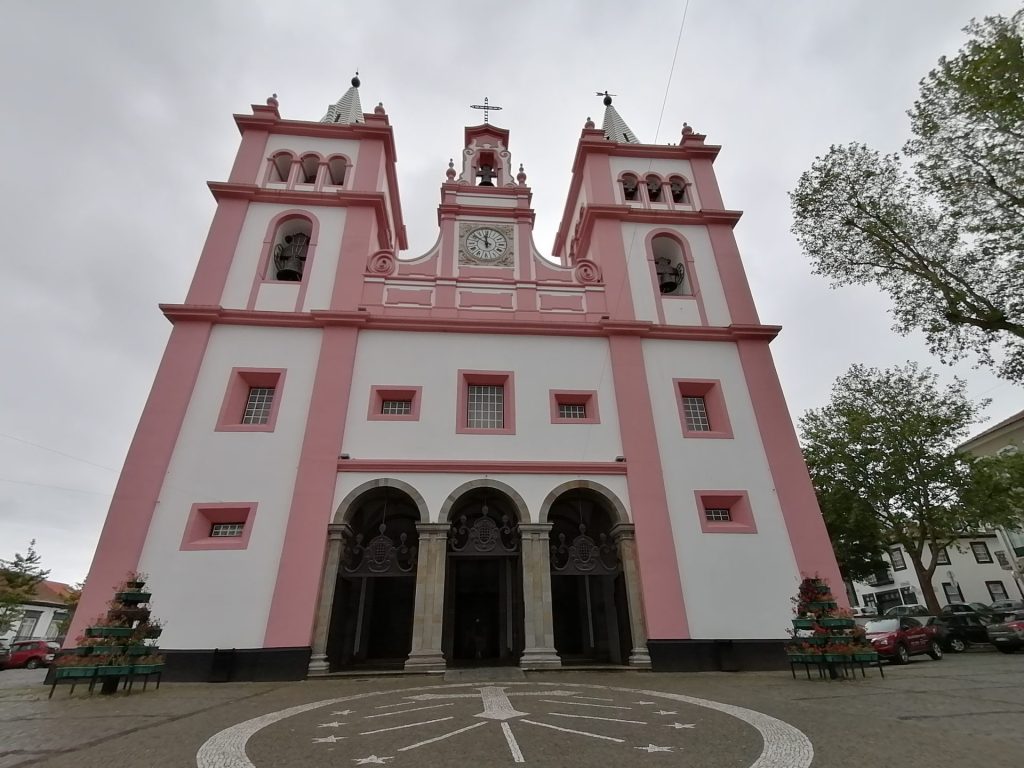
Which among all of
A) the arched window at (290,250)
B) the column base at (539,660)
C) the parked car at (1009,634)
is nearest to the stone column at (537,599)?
the column base at (539,660)

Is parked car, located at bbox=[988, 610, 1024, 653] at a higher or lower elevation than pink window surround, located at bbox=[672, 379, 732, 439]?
lower

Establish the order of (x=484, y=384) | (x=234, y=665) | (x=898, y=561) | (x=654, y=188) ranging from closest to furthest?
(x=234, y=665) → (x=484, y=384) → (x=654, y=188) → (x=898, y=561)

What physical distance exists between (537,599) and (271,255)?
12.9m

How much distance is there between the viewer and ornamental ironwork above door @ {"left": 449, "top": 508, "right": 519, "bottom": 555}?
1222 centimetres

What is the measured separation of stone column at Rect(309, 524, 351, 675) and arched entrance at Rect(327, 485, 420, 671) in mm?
77

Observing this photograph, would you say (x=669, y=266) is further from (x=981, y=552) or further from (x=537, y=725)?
(x=981, y=552)

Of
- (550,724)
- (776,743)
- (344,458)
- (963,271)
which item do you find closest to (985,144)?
(963,271)

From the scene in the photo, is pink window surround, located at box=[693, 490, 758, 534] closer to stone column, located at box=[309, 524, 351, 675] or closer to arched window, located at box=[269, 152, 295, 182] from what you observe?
stone column, located at box=[309, 524, 351, 675]

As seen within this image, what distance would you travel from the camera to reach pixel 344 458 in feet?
40.5

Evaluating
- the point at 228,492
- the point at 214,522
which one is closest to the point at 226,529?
the point at 214,522

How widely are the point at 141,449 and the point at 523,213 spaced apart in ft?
42.6

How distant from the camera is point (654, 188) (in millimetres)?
19031

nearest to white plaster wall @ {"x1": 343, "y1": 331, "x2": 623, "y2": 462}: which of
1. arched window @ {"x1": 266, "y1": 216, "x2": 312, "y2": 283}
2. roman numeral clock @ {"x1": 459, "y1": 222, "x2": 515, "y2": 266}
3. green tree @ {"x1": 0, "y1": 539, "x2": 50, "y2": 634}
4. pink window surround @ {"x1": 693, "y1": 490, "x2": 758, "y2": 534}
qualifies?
pink window surround @ {"x1": 693, "y1": 490, "x2": 758, "y2": 534}

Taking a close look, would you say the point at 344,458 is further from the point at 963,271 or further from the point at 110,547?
the point at 963,271
